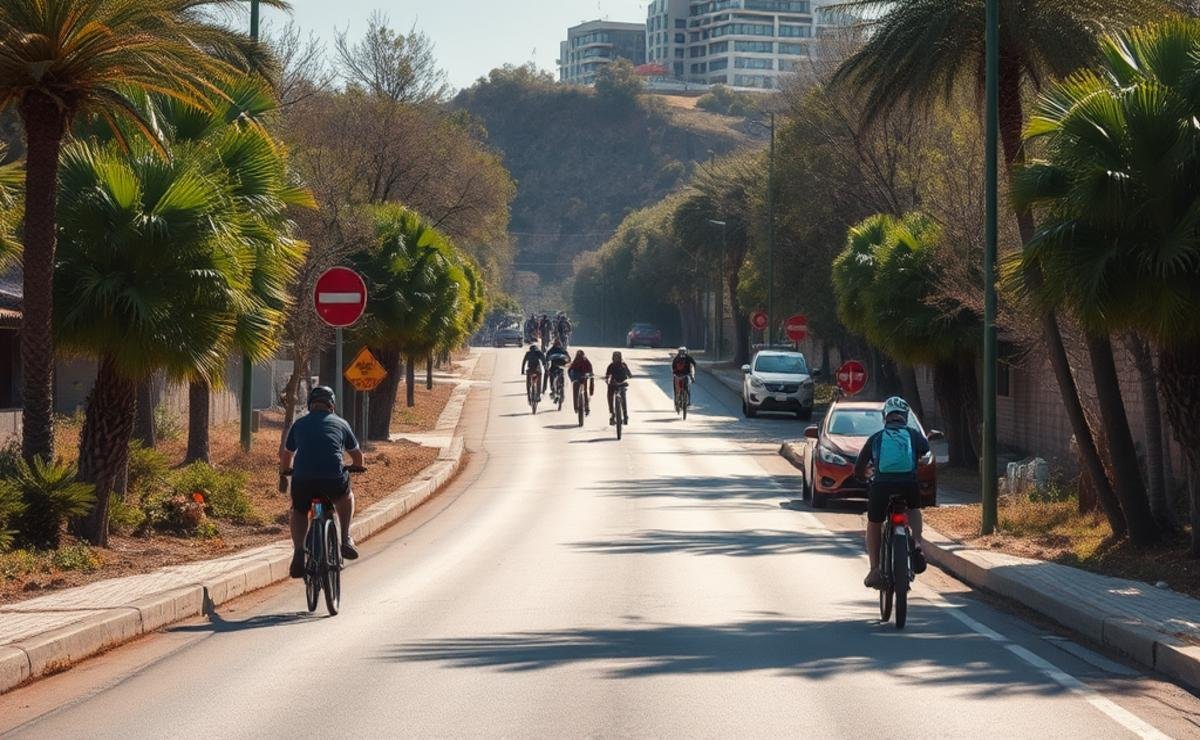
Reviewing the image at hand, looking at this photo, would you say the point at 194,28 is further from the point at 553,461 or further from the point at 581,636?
the point at 553,461

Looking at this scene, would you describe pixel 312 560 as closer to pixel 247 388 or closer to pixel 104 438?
pixel 104 438

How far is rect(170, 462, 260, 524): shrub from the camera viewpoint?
1967 centimetres

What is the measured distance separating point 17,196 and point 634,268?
89919 millimetres

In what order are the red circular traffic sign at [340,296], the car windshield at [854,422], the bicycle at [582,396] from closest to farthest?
the red circular traffic sign at [340,296] → the car windshield at [854,422] → the bicycle at [582,396]

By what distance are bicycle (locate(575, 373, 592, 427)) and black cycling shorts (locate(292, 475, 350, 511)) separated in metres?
29.6

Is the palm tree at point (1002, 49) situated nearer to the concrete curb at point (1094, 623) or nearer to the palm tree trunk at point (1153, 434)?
the palm tree trunk at point (1153, 434)

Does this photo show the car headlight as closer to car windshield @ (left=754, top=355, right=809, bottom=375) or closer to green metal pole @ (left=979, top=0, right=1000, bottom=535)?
green metal pole @ (left=979, top=0, right=1000, bottom=535)

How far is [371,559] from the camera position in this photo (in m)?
17.8

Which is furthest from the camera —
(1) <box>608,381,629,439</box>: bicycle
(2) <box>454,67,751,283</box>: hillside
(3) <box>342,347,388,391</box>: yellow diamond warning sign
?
(2) <box>454,67,751,283</box>: hillside

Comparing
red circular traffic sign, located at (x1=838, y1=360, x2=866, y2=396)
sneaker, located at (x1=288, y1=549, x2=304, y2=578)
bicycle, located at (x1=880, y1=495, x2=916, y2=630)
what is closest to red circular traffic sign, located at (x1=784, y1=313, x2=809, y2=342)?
red circular traffic sign, located at (x1=838, y1=360, x2=866, y2=396)

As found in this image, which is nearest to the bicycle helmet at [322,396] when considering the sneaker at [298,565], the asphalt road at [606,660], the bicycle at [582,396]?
the sneaker at [298,565]

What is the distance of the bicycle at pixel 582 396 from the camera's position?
42.9 m

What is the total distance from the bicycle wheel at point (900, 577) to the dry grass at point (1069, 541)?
3134mm

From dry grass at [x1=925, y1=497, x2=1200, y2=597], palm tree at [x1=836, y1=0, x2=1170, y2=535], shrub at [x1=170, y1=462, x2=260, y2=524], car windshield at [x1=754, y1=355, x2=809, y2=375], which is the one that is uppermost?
palm tree at [x1=836, y1=0, x2=1170, y2=535]
